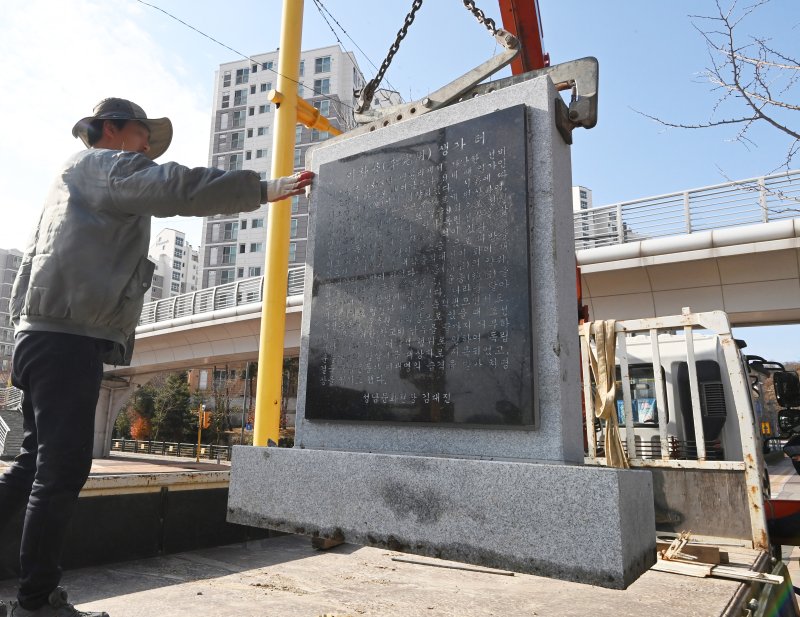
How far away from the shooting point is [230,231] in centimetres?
5534

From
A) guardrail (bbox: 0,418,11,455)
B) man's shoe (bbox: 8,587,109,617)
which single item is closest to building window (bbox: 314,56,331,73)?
guardrail (bbox: 0,418,11,455)

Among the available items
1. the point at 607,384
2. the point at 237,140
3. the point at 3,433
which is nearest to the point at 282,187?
the point at 607,384

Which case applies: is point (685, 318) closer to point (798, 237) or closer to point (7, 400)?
point (798, 237)

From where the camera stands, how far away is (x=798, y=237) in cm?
1067

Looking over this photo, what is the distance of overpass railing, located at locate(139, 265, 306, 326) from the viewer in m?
19.7

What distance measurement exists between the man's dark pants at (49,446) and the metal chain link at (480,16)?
9.41ft

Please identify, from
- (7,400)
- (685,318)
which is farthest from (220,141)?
(685,318)

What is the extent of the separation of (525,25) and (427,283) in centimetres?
574

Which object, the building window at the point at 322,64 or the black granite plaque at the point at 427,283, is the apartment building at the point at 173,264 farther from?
the black granite plaque at the point at 427,283

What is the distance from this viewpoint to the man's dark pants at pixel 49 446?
1.91 metres

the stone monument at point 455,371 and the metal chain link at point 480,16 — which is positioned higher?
the metal chain link at point 480,16

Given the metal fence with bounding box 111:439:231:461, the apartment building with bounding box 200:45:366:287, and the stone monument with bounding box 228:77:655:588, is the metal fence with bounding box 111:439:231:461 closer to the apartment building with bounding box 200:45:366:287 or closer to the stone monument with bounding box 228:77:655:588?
the apartment building with bounding box 200:45:366:287

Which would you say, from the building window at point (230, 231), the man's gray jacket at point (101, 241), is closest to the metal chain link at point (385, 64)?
the man's gray jacket at point (101, 241)

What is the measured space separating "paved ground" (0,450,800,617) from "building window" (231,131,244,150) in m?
59.3
